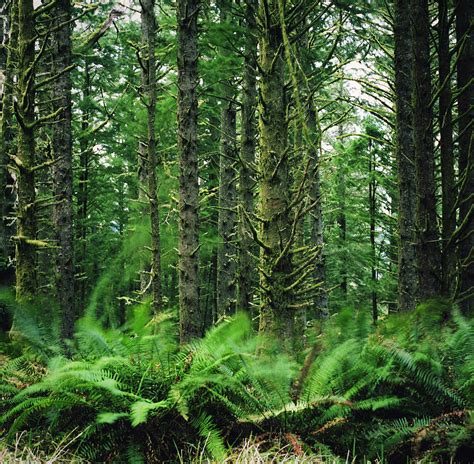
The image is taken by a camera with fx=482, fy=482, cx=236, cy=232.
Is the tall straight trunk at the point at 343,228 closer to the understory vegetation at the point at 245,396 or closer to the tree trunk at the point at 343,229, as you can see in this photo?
the tree trunk at the point at 343,229

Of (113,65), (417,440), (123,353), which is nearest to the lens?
(417,440)

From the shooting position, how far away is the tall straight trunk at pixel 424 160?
4.68 metres

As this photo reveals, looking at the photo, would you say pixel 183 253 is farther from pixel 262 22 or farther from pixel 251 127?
pixel 262 22

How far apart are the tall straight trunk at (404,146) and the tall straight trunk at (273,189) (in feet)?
11.0

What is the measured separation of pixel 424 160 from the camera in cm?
478

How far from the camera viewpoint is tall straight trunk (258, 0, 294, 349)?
442 cm

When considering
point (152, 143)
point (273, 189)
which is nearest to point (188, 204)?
point (152, 143)

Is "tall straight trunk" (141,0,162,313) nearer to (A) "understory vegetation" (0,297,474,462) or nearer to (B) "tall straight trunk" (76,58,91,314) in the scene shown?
(A) "understory vegetation" (0,297,474,462)

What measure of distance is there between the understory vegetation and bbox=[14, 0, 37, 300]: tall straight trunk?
1.70 metres

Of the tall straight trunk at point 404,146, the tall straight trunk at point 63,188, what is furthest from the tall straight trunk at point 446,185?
the tall straight trunk at point 63,188

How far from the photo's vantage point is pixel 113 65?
18.5 metres

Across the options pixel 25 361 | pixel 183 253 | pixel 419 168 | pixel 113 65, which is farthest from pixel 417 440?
pixel 113 65

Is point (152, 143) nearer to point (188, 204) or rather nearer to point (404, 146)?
point (188, 204)

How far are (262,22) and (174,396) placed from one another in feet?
11.6
